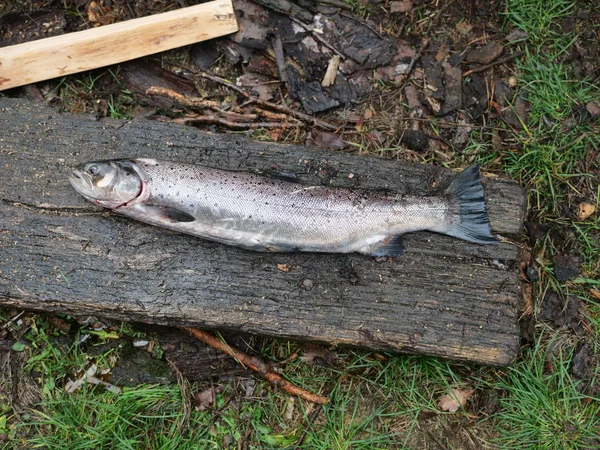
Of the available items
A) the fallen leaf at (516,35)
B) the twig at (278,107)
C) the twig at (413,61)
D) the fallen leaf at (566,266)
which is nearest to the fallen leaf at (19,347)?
Answer: the twig at (278,107)

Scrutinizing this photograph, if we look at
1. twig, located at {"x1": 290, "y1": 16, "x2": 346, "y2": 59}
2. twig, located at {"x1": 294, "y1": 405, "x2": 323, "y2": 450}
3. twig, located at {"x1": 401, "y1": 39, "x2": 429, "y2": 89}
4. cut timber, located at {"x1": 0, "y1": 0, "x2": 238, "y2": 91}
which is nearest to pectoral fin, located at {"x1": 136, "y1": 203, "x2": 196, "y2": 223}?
cut timber, located at {"x1": 0, "y1": 0, "x2": 238, "y2": 91}

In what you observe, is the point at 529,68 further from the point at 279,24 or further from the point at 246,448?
the point at 246,448

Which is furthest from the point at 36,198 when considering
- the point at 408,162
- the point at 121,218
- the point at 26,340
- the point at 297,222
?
the point at 408,162

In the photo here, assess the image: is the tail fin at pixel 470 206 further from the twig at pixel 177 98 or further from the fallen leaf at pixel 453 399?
the twig at pixel 177 98

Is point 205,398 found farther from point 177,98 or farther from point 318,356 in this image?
point 177,98

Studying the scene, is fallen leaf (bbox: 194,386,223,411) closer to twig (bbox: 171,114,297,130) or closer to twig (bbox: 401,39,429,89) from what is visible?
twig (bbox: 171,114,297,130)
